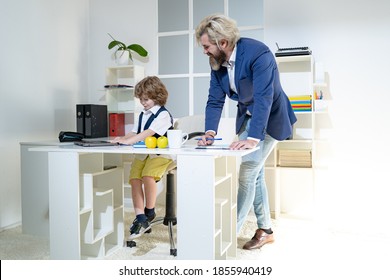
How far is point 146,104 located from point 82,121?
110 centimetres

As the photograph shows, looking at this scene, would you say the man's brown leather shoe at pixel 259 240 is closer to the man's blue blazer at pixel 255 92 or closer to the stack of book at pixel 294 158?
the man's blue blazer at pixel 255 92

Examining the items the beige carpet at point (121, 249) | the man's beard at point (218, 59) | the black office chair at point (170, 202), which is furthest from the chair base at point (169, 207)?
the man's beard at point (218, 59)

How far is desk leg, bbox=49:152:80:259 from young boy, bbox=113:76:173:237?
1.10 ft

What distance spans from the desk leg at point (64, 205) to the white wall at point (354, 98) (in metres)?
2.06

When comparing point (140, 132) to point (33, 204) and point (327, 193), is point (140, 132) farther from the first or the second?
point (327, 193)

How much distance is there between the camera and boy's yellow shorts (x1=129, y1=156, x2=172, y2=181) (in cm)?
240

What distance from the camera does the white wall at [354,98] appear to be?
10.7 feet

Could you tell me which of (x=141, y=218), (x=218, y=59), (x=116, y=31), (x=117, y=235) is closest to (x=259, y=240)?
(x=141, y=218)

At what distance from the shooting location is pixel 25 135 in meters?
3.29

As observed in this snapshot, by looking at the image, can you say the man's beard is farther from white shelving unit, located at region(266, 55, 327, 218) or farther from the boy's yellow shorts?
white shelving unit, located at region(266, 55, 327, 218)

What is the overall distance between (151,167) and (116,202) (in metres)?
0.39

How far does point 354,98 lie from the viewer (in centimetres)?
333

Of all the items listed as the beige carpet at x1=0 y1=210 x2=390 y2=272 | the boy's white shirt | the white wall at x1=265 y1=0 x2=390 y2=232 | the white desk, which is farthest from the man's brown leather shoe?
the white wall at x1=265 y1=0 x2=390 y2=232

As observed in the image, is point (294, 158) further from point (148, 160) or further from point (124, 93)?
point (124, 93)
